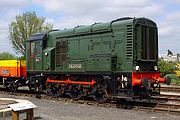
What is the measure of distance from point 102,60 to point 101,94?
63.4 inches

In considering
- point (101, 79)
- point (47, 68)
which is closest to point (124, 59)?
point (101, 79)

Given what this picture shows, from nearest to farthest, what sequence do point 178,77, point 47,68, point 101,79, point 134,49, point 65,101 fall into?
point 134,49 → point 101,79 → point 65,101 → point 47,68 → point 178,77

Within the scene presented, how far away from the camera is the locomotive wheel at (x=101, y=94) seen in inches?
581

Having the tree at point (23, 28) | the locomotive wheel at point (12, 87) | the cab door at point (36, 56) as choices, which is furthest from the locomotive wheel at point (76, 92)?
the tree at point (23, 28)

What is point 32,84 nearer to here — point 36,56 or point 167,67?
point 36,56

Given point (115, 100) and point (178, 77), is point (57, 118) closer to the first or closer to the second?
point (115, 100)

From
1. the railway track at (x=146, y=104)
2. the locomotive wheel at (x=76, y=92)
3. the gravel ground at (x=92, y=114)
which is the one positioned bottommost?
the gravel ground at (x=92, y=114)

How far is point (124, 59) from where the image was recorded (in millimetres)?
14180

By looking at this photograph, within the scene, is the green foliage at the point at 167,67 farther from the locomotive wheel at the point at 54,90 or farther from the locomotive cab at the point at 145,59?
the locomotive cab at the point at 145,59

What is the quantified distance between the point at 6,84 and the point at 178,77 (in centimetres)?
1579

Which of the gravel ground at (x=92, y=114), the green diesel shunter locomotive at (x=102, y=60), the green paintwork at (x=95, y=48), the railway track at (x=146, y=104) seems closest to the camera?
the gravel ground at (x=92, y=114)

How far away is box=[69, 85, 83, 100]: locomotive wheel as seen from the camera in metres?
16.2

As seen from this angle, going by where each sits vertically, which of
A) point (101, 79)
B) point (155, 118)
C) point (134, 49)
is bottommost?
point (155, 118)

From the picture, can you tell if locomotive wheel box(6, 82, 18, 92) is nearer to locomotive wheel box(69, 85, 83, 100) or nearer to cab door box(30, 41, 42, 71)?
cab door box(30, 41, 42, 71)
